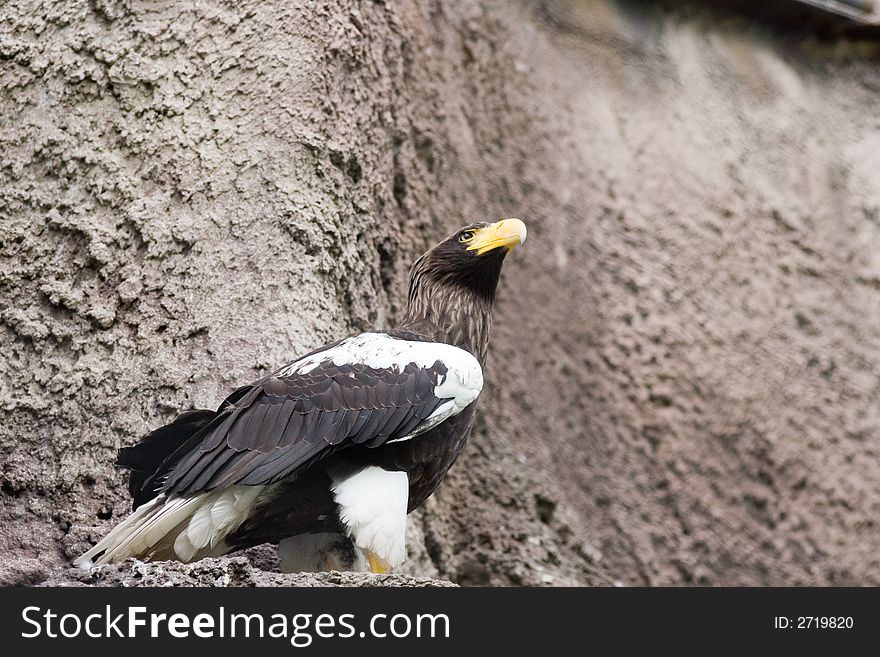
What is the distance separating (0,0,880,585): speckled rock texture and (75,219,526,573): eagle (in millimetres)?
402

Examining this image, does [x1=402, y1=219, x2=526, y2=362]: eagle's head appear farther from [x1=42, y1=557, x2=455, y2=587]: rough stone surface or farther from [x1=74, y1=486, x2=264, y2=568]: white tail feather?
[x1=42, y1=557, x2=455, y2=587]: rough stone surface

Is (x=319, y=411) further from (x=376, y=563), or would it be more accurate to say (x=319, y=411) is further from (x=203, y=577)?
(x=203, y=577)

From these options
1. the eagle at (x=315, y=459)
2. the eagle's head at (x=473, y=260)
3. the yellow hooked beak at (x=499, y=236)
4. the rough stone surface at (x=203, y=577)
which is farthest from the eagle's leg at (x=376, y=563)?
the yellow hooked beak at (x=499, y=236)

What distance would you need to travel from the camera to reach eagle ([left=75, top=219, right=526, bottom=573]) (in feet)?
13.0

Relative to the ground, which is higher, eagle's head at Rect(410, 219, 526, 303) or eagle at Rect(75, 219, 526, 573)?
eagle's head at Rect(410, 219, 526, 303)

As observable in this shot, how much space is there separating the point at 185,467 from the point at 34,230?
5.61ft

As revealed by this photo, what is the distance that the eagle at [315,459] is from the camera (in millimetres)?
3955

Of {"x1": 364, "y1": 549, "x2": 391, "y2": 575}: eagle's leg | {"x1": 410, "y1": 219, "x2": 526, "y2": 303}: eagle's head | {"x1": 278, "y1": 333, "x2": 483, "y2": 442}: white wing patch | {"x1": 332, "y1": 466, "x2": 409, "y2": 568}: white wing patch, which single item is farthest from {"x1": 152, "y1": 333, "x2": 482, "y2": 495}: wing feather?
{"x1": 410, "y1": 219, "x2": 526, "y2": 303}: eagle's head

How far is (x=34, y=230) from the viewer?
5160 millimetres

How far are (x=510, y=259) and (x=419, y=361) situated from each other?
2821mm

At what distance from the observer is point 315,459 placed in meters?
4.02

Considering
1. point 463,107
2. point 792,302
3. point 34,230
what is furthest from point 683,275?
point 34,230

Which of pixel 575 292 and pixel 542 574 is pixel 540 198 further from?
pixel 542 574

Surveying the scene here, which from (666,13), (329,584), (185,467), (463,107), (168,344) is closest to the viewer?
(329,584)
